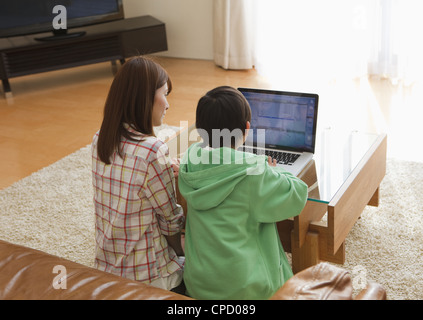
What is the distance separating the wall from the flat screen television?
570 millimetres

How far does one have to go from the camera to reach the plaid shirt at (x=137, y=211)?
1.68m

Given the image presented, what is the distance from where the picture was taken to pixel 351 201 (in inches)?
82.8

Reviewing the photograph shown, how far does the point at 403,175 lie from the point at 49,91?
10.0 ft

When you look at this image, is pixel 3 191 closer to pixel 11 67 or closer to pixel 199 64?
pixel 11 67

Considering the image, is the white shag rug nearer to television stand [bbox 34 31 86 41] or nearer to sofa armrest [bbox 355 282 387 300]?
sofa armrest [bbox 355 282 387 300]

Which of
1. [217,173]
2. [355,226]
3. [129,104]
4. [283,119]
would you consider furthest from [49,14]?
[217,173]

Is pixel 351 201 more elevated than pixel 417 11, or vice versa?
pixel 417 11

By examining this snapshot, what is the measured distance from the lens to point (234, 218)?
62.9 inches

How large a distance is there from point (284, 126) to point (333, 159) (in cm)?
23

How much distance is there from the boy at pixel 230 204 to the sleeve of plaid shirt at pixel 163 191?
0.22 feet

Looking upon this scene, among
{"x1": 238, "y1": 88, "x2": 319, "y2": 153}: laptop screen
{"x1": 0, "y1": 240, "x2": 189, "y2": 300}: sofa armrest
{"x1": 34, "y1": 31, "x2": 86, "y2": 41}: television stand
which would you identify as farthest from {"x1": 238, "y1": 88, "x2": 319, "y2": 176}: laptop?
{"x1": 34, "y1": 31, "x2": 86, "y2": 41}: television stand

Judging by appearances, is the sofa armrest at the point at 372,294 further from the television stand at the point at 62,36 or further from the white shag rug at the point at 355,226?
the television stand at the point at 62,36
